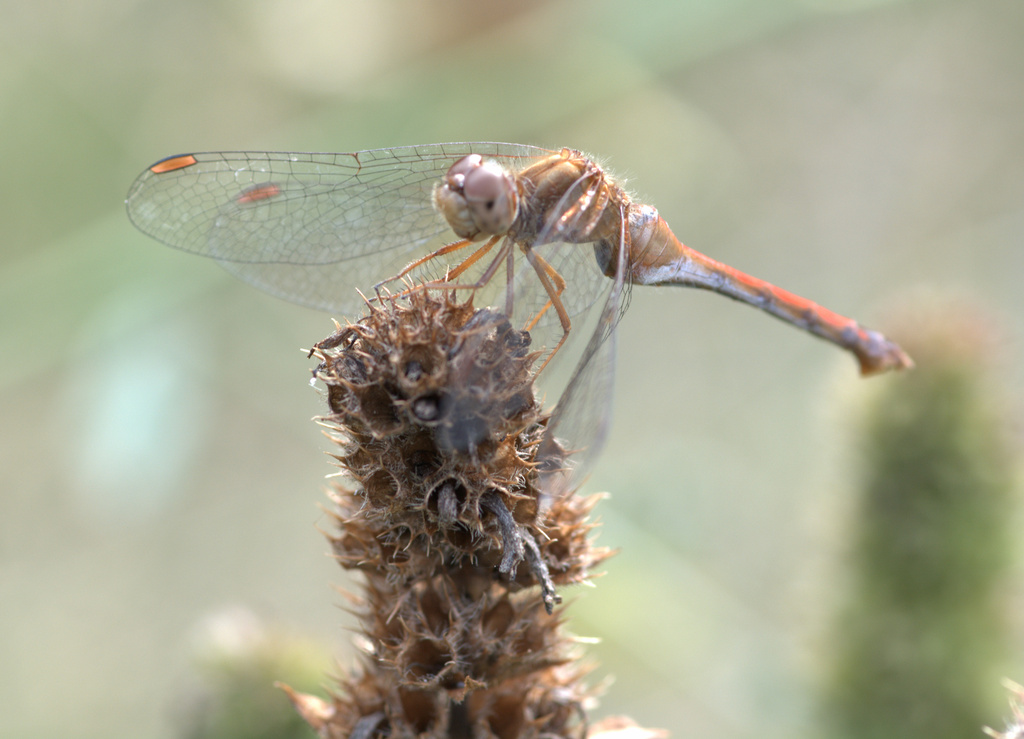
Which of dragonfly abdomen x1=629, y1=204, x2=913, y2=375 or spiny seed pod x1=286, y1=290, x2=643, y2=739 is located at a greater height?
dragonfly abdomen x1=629, y1=204, x2=913, y2=375

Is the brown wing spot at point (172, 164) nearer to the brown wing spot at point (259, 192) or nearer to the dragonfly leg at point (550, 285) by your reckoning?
the brown wing spot at point (259, 192)

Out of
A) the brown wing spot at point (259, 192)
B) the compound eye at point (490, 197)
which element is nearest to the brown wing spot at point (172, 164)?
the brown wing spot at point (259, 192)

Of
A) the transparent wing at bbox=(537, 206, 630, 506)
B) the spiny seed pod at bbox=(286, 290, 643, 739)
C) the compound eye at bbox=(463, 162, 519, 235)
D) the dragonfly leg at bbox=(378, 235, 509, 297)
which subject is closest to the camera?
the spiny seed pod at bbox=(286, 290, 643, 739)

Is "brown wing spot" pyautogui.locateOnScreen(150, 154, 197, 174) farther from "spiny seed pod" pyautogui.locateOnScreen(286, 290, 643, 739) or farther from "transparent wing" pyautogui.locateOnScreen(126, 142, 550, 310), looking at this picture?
"spiny seed pod" pyautogui.locateOnScreen(286, 290, 643, 739)

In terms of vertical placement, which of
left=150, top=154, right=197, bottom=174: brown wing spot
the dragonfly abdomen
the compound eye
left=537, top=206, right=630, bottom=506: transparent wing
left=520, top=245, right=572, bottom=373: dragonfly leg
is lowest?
left=537, top=206, right=630, bottom=506: transparent wing

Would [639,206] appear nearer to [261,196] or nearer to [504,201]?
[504,201]

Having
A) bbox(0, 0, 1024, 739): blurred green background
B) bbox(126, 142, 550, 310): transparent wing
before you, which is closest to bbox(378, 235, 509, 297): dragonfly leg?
bbox(126, 142, 550, 310): transparent wing

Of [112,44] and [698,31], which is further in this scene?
[112,44]

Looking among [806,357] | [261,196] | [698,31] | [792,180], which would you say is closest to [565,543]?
[261,196]
